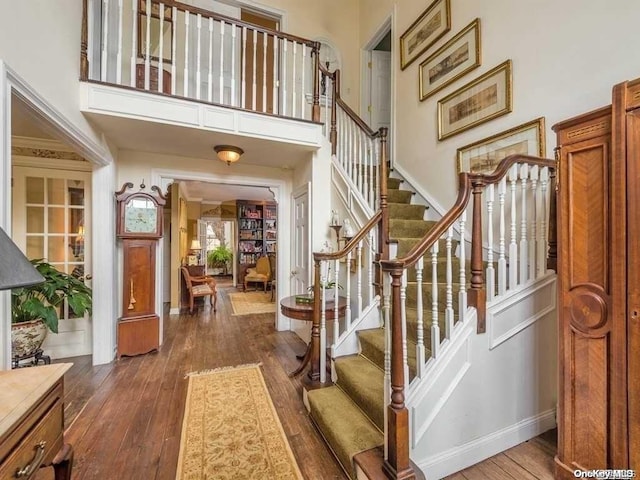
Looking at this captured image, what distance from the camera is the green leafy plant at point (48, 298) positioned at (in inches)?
95.1

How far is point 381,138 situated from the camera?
260 centimetres

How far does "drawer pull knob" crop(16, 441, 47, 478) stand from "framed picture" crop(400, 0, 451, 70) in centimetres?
427

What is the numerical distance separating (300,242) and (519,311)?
9.05 feet

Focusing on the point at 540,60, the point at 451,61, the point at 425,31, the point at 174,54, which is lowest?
the point at 540,60

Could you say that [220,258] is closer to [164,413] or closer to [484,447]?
[164,413]

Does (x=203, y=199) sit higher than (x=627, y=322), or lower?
higher

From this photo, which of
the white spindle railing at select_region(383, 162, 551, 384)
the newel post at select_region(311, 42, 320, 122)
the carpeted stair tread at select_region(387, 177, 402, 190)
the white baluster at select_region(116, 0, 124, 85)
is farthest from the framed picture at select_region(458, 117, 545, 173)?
the white baluster at select_region(116, 0, 124, 85)

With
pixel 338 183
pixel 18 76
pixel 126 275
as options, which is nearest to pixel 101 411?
pixel 126 275

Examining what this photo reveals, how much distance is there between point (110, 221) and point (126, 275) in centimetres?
63

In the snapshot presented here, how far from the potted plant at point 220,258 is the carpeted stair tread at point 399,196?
803 centimetres

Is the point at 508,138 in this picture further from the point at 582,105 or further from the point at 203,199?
the point at 203,199

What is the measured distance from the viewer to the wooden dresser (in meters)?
0.83

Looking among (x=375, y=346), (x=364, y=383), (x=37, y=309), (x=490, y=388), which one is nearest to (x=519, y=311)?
(x=490, y=388)

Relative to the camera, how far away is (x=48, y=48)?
6.24 ft
